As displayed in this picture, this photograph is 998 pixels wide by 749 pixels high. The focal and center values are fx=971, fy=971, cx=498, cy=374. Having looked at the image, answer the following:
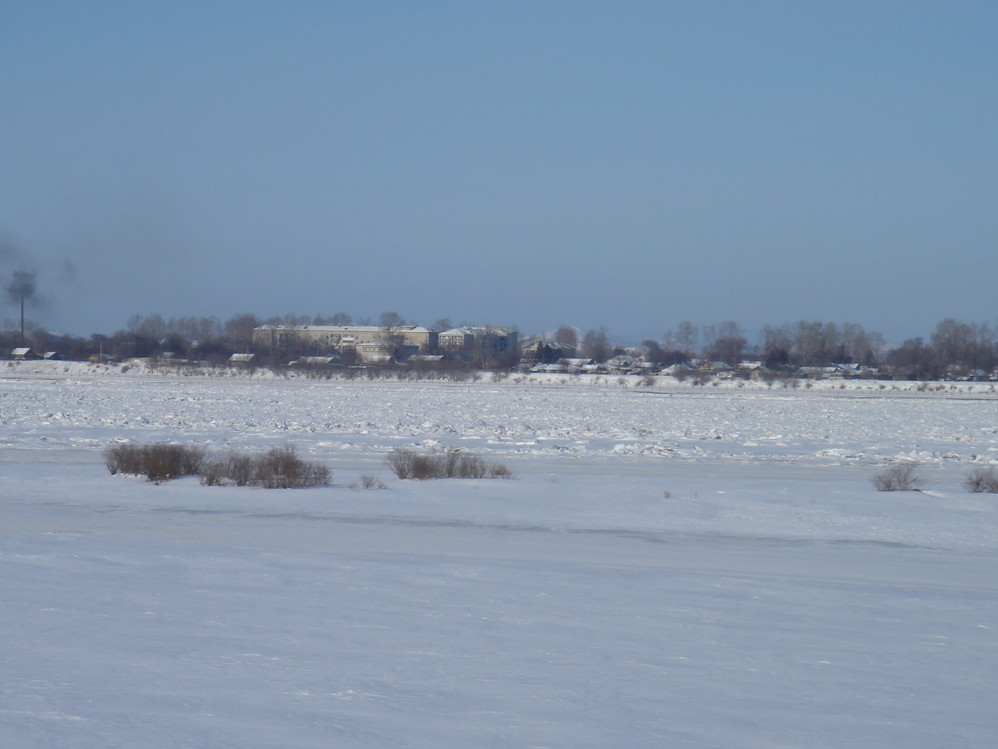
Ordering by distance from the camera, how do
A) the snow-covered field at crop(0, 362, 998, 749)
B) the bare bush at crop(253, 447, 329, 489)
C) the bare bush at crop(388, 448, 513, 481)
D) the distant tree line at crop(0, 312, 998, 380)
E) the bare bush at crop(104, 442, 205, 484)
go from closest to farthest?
the snow-covered field at crop(0, 362, 998, 749) < the bare bush at crop(253, 447, 329, 489) < the bare bush at crop(104, 442, 205, 484) < the bare bush at crop(388, 448, 513, 481) < the distant tree line at crop(0, 312, 998, 380)

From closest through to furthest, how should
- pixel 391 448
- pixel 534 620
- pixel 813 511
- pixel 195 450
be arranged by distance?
pixel 534 620
pixel 813 511
pixel 195 450
pixel 391 448

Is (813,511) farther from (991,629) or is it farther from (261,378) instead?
(261,378)

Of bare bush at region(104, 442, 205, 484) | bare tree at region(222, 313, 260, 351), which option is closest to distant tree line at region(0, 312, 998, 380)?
bare tree at region(222, 313, 260, 351)

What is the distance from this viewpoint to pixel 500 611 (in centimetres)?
780

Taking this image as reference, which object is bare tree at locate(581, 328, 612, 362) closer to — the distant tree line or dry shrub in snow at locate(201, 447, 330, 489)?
the distant tree line

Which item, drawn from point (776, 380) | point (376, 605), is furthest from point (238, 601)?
point (776, 380)

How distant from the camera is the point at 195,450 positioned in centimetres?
1750

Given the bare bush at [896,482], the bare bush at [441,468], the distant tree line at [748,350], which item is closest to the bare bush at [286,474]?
the bare bush at [441,468]

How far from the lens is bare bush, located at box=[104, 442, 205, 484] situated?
16.4 metres

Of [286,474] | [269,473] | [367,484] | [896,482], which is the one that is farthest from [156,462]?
[896,482]

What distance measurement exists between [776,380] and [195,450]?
68301 mm

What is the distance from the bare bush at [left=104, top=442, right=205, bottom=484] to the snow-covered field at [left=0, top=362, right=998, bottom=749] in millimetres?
333

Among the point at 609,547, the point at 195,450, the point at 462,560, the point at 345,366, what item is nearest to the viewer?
the point at 462,560

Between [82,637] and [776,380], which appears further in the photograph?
[776,380]
